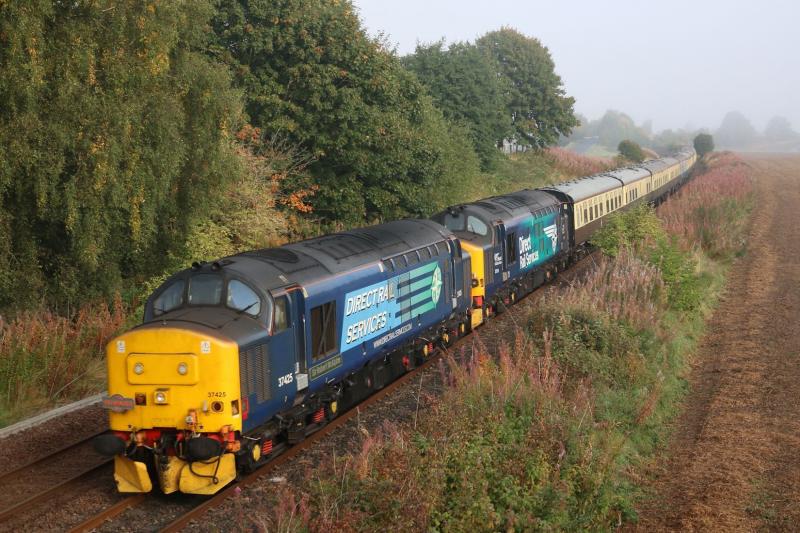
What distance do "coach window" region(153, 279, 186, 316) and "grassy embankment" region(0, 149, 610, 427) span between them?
202 inches

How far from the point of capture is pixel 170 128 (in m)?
21.2

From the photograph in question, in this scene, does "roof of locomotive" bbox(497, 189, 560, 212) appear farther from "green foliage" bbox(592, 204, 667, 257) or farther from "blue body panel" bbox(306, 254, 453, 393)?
"blue body panel" bbox(306, 254, 453, 393)

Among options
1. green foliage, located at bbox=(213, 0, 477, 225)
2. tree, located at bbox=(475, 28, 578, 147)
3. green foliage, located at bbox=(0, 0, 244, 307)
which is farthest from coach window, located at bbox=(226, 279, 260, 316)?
tree, located at bbox=(475, 28, 578, 147)

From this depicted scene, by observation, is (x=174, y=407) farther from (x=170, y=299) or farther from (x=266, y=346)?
(x=170, y=299)

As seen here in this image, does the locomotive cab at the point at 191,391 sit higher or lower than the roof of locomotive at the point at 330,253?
lower

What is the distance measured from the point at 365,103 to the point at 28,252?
1866 cm

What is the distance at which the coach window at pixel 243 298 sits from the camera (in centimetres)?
1239

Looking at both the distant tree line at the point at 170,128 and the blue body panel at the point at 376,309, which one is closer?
the blue body panel at the point at 376,309

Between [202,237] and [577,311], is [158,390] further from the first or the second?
[202,237]

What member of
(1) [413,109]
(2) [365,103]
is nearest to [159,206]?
(2) [365,103]

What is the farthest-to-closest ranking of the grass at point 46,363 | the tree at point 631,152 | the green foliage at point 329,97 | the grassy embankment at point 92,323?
the tree at point 631,152, the green foliage at point 329,97, the grassy embankment at point 92,323, the grass at point 46,363

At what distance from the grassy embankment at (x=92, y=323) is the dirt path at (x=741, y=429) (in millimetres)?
11908

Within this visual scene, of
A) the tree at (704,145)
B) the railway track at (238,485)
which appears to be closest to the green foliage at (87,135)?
the railway track at (238,485)

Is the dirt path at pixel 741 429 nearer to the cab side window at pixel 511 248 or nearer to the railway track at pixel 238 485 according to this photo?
the railway track at pixel 238 485
